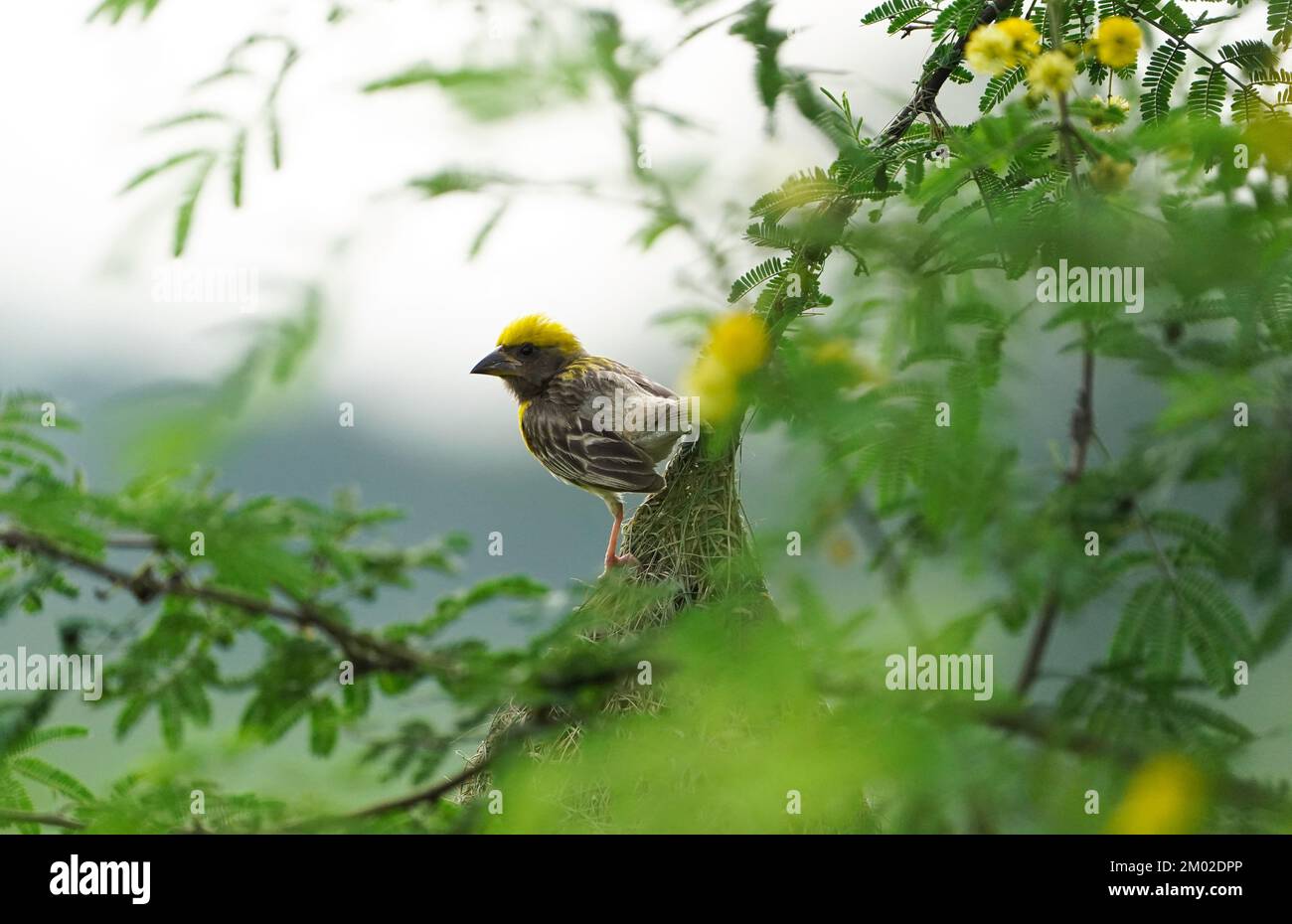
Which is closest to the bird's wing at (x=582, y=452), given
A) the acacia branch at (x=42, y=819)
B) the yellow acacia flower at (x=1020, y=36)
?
the yellow acacia flower at (x=1020, y=36)

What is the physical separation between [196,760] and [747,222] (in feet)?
5.07

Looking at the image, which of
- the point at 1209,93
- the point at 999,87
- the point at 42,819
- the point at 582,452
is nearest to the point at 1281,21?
the point at 1209,93

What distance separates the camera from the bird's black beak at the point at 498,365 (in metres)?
3.55

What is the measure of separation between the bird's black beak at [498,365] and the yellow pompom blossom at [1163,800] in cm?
245

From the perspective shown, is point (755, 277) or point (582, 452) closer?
point (755, 277)

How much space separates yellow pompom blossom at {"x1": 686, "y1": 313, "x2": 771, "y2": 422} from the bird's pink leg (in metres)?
0.90

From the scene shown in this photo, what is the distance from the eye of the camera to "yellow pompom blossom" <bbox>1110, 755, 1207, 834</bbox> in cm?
140

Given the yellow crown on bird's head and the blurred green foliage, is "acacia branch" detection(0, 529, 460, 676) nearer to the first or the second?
the blurred green foliage

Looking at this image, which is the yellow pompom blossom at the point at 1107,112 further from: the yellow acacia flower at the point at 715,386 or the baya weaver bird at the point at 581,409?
the baya weaver bird at the point at 581,409

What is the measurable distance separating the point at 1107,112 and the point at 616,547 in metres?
1.65

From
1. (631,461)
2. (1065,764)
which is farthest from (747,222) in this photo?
(1065,764)

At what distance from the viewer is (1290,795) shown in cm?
154

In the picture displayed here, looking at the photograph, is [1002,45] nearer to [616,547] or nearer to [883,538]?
[883,538]

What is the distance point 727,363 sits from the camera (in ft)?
6.28
